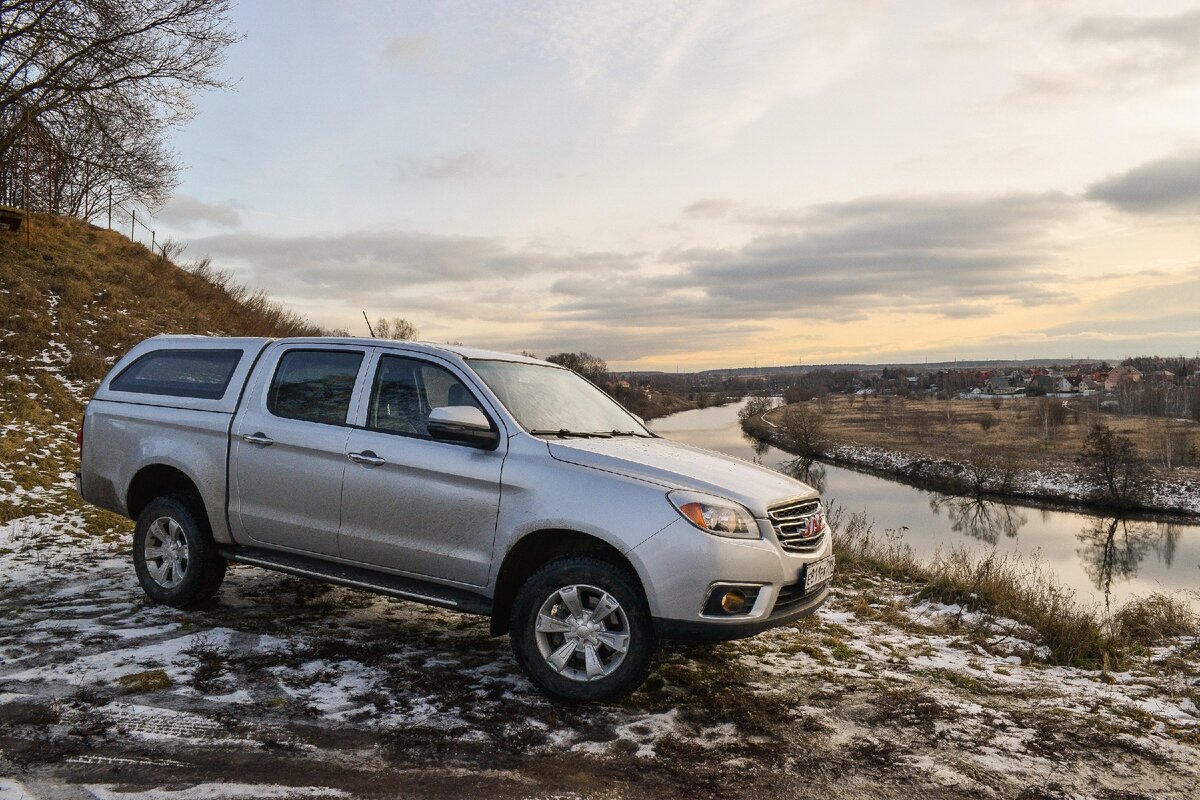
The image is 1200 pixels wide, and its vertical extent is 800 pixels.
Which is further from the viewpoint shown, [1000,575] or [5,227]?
[5,227]

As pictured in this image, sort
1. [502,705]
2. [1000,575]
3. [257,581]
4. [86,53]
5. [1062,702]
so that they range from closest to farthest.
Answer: [502,705] → [1062,702] → [257,581] → [1000,575] → [86,53]

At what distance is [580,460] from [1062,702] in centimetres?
304

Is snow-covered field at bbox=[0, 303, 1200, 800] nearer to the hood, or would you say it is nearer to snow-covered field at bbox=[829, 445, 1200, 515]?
the hood

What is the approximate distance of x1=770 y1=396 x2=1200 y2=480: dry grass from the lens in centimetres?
5384

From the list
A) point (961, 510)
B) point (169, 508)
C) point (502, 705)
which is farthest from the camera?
point (961, 510)

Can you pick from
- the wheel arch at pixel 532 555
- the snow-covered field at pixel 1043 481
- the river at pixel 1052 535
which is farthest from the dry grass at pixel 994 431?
the wheel arch at pixel 532 555

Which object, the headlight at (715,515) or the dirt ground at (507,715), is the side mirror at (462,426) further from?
the dirt ground at (507,715)

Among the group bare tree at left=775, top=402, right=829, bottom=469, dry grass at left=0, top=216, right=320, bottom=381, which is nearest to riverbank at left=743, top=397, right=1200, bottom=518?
bare tree at left=775, top=402, right=829, bottom=469

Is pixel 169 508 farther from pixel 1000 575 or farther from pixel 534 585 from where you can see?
pixel 1000 575

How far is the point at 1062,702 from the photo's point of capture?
4449mm

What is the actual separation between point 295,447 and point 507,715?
2.16m

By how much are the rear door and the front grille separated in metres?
2.53

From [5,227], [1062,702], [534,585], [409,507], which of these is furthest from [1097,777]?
[5,227]

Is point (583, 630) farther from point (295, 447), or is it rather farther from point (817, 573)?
point (295, 447)
